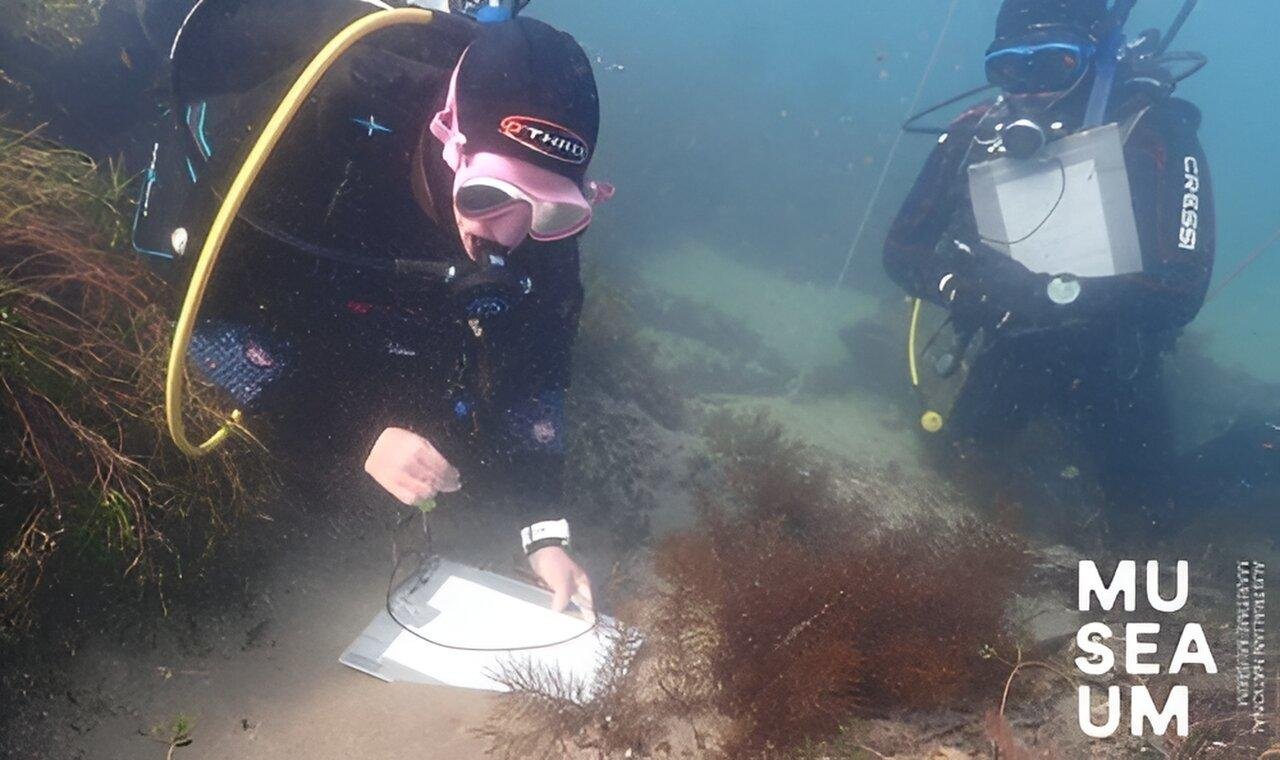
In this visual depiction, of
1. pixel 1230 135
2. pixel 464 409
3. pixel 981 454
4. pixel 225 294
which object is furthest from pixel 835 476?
pixel 1230 135

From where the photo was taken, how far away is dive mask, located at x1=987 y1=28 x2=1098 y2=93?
20.6 ft

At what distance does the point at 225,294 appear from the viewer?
8.11ft

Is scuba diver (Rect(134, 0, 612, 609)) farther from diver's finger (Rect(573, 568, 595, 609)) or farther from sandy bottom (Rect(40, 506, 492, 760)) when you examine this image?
sandy bottom (Rect(40, 506, 492, 760))

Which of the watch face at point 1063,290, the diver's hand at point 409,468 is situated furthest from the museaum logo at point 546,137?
the watch face at point 1063,290

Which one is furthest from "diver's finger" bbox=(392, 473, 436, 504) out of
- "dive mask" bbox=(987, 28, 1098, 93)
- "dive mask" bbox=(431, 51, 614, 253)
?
"dive mask" bbox=(987, 28, 1098, 93)

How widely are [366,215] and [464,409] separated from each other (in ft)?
3.41

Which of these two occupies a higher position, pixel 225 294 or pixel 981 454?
pixel 225 294

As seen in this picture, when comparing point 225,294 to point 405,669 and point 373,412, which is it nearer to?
point 373,412

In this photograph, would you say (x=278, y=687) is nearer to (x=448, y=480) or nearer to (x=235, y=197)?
(x=448, y=480)

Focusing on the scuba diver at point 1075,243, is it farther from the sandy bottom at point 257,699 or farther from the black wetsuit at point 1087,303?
the sandy bottom at point 257,699

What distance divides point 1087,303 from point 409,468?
6528 mm

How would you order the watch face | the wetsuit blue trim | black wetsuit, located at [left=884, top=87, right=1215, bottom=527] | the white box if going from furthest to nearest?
the white box
black wetsuit, located at [left=884, top=87, right=1215, bottom=527]
the watch face
the wetsuit blue trim

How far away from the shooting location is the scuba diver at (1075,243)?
634 centimetres

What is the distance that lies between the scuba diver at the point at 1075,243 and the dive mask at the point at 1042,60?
0.01 meters
